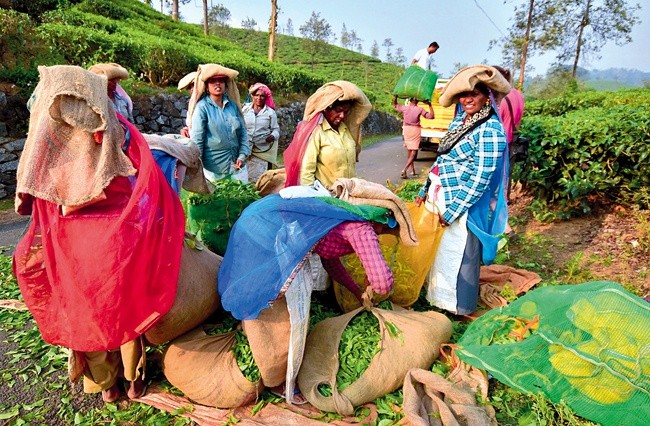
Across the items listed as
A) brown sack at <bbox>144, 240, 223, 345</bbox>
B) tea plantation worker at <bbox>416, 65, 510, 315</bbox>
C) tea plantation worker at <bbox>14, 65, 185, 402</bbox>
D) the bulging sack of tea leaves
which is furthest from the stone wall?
tea plantation worker at <bbox>416, 65, 510, 315</bbox>

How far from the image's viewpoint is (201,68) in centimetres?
428

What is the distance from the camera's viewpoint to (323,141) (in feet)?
11.3

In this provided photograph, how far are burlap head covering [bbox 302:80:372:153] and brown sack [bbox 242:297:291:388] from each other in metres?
1.66

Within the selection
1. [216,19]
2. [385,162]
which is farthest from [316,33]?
[385,162]

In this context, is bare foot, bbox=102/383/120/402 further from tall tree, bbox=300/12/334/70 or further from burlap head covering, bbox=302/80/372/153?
tall tree, bbox=300/12/334/70

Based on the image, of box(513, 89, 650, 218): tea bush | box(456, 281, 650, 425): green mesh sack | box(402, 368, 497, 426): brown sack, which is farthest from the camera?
box(513, 89, 650, 218): tea bush

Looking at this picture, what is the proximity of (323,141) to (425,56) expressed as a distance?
6906mm

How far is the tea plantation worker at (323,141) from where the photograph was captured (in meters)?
3.38

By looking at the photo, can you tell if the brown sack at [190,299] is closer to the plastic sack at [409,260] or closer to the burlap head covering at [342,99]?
the plastic sack at [409,260]

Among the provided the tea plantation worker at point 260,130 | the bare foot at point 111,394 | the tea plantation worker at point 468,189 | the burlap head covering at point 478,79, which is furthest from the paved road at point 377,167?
the burlap head covering at point 478,79

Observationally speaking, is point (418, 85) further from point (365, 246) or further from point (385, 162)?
point (365, 246)

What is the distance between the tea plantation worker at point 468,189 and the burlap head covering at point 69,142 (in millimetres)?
2283

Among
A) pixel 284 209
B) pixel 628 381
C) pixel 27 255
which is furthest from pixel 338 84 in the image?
pixel 628 381

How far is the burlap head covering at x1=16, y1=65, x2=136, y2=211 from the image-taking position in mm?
1833
